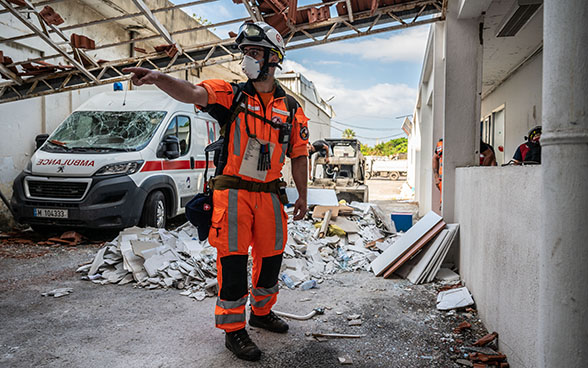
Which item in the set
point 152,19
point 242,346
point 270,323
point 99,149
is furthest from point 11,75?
point 242,346

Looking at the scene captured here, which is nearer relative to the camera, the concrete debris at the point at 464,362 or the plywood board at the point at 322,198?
the concrete debris at the point at 464,362

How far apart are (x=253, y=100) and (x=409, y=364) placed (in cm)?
211

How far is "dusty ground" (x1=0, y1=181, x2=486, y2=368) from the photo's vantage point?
9.39 ft

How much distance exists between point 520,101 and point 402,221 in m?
3.80

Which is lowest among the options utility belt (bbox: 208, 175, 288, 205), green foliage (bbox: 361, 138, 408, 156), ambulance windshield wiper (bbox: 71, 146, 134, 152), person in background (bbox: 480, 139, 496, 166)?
utility belt (bbox: 208, 175, 288, 205)

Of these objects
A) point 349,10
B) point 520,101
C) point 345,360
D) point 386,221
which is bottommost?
point 345,360

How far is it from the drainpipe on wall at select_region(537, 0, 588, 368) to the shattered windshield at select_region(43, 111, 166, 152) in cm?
625

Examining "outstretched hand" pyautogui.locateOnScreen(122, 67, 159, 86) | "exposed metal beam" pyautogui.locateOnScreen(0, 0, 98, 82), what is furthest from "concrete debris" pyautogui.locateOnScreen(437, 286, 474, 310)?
"exposed metal beam" pyautogui.locateOnScreen(0, 0, 98, 82)

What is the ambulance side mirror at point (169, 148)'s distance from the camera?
7086 mm

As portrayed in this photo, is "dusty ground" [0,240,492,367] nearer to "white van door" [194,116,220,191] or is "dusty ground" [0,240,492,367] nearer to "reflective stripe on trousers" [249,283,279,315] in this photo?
"reflective stripe on trousers" [249,283,279,315]

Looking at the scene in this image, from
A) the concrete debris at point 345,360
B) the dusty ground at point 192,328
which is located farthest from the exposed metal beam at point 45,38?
the concrete debris at point 345,360

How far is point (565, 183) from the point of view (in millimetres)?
1619

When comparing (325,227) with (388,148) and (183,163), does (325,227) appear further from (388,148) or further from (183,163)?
(388,148)

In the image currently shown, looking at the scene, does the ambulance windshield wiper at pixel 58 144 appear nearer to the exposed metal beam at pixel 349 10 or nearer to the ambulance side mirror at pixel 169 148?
the ambulance side mirror at pixel 169 148
